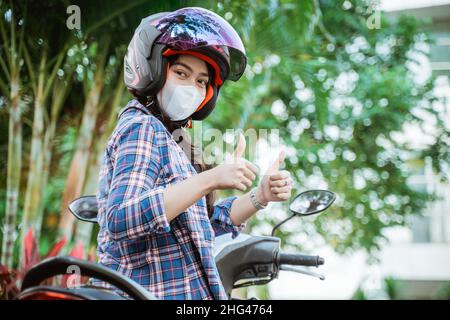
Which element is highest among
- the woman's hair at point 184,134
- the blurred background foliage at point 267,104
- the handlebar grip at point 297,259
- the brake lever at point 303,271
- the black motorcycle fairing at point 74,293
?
the blurred background foliage at point 267,104

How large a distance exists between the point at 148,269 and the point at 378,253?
19.6 ft

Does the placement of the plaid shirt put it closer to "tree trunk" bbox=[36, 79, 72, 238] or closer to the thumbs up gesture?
the thumbs up gesture

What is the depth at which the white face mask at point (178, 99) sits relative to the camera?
124 cm

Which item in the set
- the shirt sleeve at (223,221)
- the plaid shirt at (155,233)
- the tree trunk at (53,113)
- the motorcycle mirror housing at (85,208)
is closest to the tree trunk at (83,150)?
the tree trunk at (53,113)

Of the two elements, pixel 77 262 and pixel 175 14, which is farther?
pixel 175 14

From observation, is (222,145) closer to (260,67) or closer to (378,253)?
(260,67)

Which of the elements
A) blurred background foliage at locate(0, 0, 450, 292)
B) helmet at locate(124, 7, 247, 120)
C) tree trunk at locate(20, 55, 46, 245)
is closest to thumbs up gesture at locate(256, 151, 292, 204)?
helmet at locate(124, 7, 247, 120)

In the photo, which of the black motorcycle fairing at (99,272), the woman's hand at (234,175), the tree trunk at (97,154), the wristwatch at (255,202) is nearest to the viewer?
the black motorcycle fairing at (99,272)

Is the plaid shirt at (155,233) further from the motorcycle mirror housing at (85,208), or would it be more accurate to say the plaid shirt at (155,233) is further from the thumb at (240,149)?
the motorcycle mirror housing at (85,208)

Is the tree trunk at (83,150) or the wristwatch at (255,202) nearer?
the wristwatch at (255,202)

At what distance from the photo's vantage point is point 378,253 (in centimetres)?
672

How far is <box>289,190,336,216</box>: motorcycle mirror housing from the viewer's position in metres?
1.38

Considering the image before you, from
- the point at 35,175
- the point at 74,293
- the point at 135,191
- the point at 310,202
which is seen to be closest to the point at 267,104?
the point at 35,175

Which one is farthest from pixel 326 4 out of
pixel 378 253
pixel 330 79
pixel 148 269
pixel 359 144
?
pixel 148 269
